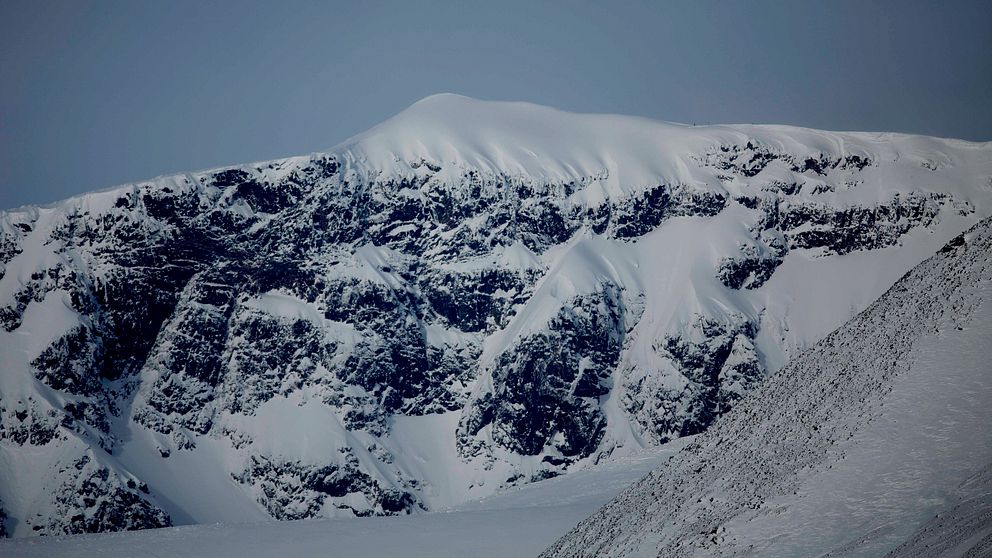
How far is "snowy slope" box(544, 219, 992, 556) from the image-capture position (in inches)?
1619

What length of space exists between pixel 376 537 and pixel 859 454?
5539 cm

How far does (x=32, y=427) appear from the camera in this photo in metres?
185

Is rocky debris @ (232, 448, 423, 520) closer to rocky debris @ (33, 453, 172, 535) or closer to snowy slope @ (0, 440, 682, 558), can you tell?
rocky debris @ (33, 453, 172, 535)

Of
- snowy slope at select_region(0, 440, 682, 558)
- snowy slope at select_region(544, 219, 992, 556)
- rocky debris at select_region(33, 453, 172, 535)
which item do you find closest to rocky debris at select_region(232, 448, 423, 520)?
rocky debris at select_region(33, 453, 172, 535)

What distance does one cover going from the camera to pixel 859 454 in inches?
1828

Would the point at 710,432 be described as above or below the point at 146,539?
below

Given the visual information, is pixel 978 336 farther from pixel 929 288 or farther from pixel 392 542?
pixel 392 542

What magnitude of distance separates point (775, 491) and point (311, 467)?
15789 cm

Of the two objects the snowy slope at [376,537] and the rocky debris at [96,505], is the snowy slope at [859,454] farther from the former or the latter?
the rocky debris at [96,505]

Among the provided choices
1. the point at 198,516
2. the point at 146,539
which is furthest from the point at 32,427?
the point at 146,539

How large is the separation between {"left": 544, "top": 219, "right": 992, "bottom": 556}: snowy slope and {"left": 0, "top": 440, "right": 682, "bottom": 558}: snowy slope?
2643 centimetres

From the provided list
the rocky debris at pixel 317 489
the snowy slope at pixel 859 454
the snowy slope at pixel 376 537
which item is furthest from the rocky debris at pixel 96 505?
the snowy slope at pixel 859 454

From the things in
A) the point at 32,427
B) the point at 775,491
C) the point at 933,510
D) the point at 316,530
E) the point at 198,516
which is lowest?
the point at 933,510

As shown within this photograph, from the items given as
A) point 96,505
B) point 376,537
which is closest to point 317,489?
point 96,505
